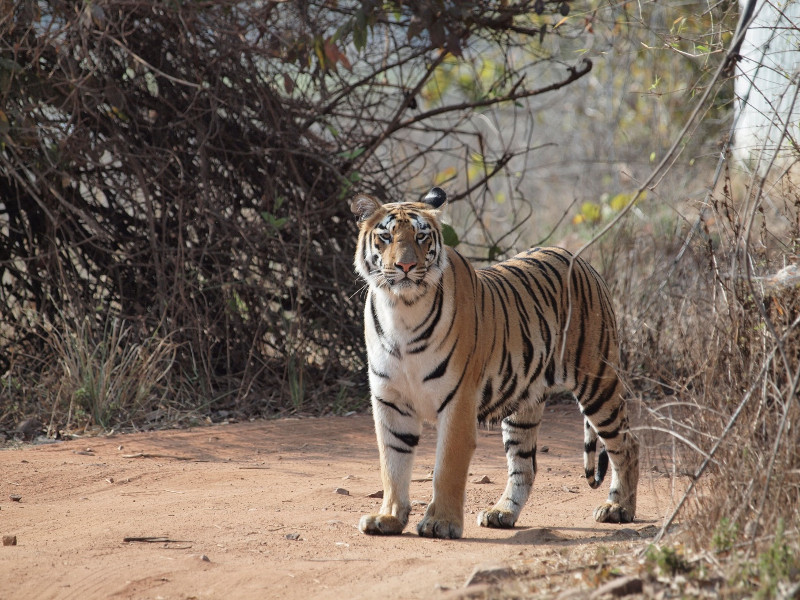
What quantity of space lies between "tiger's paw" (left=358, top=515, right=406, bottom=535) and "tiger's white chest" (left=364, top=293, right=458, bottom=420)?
19.9 inches

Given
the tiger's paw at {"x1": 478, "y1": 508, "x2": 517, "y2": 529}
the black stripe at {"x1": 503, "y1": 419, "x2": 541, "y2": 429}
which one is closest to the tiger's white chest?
the tiger's paw at {"x1": 478, "y1": 508, "x2": 517, "y2": 529}

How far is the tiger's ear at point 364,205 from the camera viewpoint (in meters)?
4.55

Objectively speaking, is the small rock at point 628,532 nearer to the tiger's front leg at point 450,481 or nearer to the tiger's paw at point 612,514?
the tiger's paw at point 612,514

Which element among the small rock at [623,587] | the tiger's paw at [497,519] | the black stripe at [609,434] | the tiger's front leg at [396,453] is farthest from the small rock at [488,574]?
the black stripe at [609,434]

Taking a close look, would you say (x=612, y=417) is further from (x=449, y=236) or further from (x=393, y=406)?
(x=449, y=236)

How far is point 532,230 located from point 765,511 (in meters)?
8.65

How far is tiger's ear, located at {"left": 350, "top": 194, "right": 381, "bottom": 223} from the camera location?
4.55 m

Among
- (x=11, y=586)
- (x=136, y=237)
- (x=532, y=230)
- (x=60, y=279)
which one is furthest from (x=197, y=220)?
(x=532, y=230)

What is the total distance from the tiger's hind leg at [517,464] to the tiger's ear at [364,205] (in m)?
1.30

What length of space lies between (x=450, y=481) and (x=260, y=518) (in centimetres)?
99

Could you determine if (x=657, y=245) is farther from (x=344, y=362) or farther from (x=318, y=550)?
(x=318, y=550)

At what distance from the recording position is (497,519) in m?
4.52

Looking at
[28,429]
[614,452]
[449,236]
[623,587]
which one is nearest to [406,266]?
[614,452]

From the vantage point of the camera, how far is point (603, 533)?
4375mm
